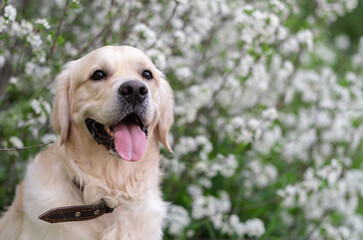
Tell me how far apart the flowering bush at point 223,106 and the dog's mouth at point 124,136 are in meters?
0.77

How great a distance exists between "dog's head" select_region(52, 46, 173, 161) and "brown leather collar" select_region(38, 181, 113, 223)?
369 mm

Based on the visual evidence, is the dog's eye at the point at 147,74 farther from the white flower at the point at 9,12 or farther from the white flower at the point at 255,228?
the white flower at the point at 255,228

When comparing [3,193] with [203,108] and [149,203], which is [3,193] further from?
[203,108]

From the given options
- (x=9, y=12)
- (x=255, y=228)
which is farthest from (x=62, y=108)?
(x=255, y=228)

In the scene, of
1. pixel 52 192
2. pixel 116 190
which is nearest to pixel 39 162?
pixel 52 192

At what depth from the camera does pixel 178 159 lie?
420 centimetres

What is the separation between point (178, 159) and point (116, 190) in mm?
1577

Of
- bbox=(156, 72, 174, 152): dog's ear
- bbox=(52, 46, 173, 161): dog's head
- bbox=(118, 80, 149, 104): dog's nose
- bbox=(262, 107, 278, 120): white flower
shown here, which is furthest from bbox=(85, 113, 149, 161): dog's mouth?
bbox=(262, 107, 278, 120): white flower

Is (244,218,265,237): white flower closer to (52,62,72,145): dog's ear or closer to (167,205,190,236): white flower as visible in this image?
(167,205,190,236): white flower

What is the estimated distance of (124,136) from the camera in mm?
2570

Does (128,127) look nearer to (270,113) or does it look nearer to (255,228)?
(270,113)

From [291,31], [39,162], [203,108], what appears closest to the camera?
[39,162]

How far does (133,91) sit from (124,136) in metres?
0.30

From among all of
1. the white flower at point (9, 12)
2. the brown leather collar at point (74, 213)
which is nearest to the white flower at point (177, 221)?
the brown leather collar at point (74, 213)
